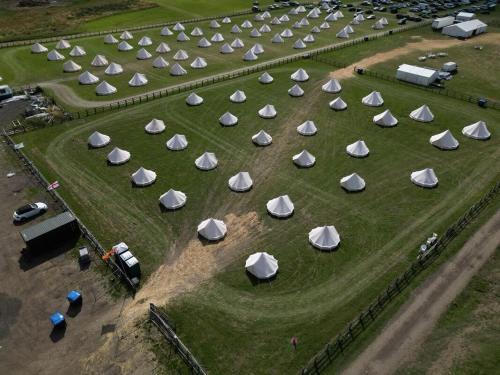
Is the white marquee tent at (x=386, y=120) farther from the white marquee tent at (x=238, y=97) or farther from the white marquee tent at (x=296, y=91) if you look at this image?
the white marquee tent at (x=238, y=97)

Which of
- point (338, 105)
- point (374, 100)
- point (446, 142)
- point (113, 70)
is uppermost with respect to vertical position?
point (446, 142)

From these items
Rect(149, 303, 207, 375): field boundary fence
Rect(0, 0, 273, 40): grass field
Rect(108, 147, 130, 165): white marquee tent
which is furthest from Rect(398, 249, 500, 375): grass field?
Rect(0, 0, 273, 40): grass field

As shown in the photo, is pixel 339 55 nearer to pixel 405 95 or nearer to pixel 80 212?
pixel 405 95

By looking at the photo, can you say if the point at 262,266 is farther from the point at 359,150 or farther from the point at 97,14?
the point at 97,14

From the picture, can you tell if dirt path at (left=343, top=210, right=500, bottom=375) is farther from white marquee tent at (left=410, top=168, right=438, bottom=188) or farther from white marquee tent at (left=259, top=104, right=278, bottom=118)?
white marquee tent at (left=259, top=104, right=278, bottom=118)

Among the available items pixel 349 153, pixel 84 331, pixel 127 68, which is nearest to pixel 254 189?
pixel 349 153

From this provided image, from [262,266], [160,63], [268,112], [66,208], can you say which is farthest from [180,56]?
[262,266]
